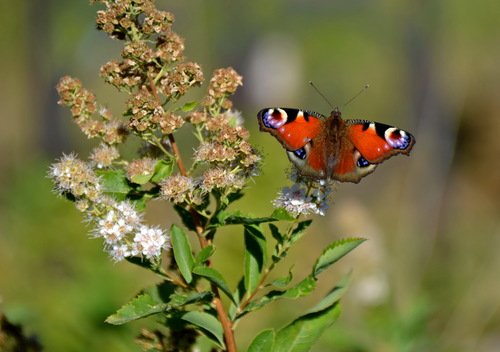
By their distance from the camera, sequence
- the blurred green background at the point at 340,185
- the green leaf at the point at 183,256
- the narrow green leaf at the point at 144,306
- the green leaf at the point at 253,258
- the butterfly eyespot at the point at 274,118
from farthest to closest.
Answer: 1. the blurred green background at the point at 340,185
2. the butterfly eyespot at the point at 274,118
3. the green leaf at the point at 253,258
4. the green leaf at the point at 183,256
5. the narrow green leaf at the point at 144,306

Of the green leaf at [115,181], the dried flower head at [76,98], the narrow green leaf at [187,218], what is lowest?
the green leaf at [115,181]

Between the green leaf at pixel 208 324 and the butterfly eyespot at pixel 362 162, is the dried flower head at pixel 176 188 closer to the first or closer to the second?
the green leaf at pixel 208 324

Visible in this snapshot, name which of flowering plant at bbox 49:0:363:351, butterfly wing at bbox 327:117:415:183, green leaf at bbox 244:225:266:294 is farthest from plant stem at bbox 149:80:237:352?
butterfly wing at bbox 327:117:415:183

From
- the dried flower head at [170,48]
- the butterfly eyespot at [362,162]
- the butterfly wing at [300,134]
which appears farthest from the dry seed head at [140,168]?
the butterfly eyespot at [362,162]

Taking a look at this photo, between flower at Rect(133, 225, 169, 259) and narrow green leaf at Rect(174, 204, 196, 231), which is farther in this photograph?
narrow green leaf at Rect(174, 204, 196, 231)

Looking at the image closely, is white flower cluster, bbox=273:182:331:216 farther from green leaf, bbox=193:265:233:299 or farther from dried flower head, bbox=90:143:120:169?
dried flower head, bbox=90:143:120:169

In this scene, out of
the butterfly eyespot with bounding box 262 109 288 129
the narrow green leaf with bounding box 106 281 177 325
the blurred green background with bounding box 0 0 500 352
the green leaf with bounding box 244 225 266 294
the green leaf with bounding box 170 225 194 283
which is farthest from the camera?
the blurred green background with bounding box 0 0 500 352

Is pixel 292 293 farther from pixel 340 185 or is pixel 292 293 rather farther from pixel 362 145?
pixel 340 185

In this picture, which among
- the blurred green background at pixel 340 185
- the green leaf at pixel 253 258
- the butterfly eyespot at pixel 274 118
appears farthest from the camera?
the blurred green background at pixel 340 185

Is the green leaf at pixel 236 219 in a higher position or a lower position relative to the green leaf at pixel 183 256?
higher

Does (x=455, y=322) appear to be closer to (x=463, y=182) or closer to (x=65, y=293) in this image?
(x=65, y=293)
